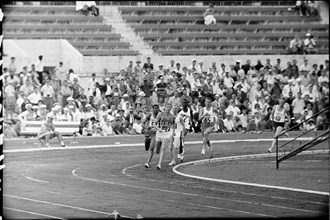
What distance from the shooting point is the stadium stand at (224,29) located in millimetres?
25906

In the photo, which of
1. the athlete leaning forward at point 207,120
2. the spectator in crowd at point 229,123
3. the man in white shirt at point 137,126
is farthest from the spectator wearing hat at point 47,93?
the spectator in crowd at point 229,123

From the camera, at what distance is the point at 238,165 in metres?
20.2

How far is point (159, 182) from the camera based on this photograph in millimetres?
16781

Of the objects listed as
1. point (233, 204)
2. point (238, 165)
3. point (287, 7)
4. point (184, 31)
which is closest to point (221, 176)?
point (238, 165)

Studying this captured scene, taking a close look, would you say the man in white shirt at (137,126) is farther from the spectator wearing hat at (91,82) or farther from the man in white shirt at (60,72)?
the man in white shirt at (60,72)

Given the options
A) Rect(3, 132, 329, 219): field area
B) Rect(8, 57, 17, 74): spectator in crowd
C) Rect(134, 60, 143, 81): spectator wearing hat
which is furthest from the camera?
Rect(8, 57, 17, 74): spectator in crowd

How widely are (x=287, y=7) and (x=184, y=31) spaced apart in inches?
203

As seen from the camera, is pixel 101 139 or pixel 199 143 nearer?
pixel 199 143

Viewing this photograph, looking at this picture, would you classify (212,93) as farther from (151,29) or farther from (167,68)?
(151,29)

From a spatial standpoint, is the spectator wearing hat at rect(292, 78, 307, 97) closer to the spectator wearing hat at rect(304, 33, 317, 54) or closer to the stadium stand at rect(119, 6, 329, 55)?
the stadium stand at rect(119, 6, 329, 55)

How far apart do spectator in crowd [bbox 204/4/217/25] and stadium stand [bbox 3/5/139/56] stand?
273 cm

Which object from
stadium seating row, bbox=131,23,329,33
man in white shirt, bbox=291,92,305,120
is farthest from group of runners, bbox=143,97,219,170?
stadium seating row, bbox=131,23,329,33

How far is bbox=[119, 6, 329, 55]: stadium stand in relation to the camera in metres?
25.9

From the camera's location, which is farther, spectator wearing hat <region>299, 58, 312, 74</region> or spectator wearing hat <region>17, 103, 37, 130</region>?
spectator wearing hat <region>299, 58, 312, 74</region>
